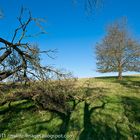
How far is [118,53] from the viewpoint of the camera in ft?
122

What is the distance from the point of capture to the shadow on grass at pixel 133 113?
12.3 meters

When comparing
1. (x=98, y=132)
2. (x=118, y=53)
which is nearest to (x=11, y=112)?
(x=98, y=132)

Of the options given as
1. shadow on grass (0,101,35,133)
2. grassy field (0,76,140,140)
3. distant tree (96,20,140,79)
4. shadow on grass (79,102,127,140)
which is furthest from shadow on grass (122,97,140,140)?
distant tree (96,20,140,79)

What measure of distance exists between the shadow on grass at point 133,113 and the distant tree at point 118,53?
20.5 m

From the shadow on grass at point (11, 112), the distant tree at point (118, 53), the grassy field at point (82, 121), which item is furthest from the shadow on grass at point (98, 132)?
the distant tree at point (118, 53)

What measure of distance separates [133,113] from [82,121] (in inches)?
108

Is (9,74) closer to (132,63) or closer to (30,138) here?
(30,138)

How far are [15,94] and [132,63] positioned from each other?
24224mm

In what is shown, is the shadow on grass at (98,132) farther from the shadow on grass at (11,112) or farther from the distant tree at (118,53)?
the distant tree at (118,53)

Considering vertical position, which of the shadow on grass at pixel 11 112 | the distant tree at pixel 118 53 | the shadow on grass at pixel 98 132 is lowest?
the shadow on grass at pixel 98 132

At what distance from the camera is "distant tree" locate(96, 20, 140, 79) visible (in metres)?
37.4

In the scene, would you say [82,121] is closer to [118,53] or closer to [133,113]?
[133,113]

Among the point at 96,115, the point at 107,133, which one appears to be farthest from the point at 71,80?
the point at 107,133

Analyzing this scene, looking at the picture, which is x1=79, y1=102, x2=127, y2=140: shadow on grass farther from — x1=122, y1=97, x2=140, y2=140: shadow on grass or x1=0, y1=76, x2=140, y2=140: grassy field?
x1=122, y1=97, x2=140, y2=140: shadow on grass
